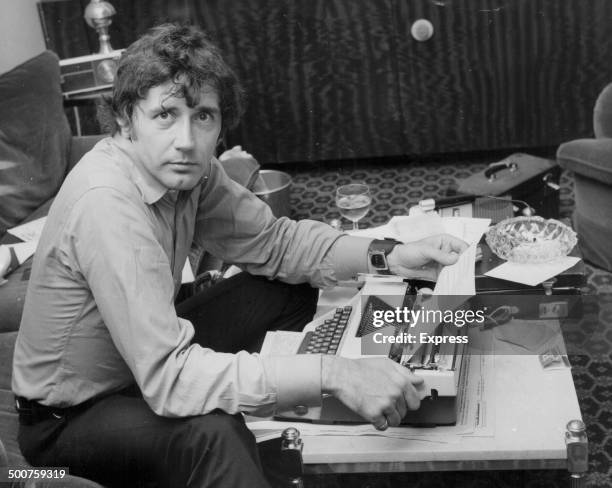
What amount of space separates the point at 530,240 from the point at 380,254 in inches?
16.7

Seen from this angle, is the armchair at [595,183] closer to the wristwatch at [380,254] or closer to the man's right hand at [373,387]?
the wristwatch at [380,254]

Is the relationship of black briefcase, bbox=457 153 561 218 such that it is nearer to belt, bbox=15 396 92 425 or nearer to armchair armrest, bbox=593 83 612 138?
armchair armrest, bbox=593 83 612 138

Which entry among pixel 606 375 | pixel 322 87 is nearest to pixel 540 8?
pixel 322 87

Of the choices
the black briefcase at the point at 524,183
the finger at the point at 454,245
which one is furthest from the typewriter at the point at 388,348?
the black briefcase at the point at 524,183

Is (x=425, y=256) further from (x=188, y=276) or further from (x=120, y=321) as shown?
(x=188, y=276)

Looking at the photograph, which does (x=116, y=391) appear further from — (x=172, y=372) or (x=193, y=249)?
(x=193, y=249)

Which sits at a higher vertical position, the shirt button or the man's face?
the man's face

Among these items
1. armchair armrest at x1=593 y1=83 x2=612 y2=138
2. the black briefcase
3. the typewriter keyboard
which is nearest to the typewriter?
the typewriter keyboard

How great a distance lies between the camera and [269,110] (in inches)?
153

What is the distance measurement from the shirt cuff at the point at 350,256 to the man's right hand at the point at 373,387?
501 millimetres

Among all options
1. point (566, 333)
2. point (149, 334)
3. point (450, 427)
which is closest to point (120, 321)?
point (149, 334)

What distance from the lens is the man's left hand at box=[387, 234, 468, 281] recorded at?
191cm

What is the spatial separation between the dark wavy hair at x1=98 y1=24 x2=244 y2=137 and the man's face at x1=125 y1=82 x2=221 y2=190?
17mm

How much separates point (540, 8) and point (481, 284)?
6.38 feet
